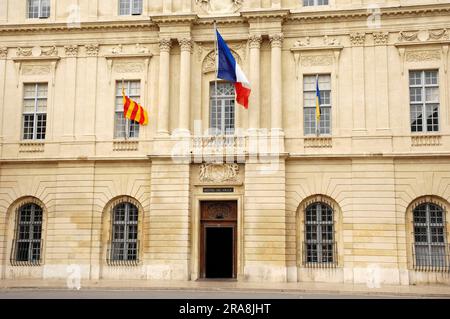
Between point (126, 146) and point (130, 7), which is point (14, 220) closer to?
point (126, 146)

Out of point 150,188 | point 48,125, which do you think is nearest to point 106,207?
point 150,188

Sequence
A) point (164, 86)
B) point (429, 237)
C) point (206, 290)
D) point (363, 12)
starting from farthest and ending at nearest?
point (164, 86) < point (363, 12) < point (429, 237) < point (206, 290)

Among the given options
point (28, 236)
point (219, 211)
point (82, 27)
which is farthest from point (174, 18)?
point (28, 236)

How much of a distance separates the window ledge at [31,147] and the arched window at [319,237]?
1236cm

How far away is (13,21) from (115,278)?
42.9 ft

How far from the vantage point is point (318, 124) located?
83.3 feet

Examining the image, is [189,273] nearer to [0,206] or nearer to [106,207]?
[106,207]

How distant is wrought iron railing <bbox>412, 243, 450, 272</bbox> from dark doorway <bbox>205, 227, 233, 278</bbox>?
773 centimetres

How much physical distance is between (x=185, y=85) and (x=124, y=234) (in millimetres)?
7176

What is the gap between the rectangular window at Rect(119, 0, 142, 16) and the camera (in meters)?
27.6

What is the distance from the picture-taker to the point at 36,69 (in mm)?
27688

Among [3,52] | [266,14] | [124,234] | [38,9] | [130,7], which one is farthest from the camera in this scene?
[38,9]

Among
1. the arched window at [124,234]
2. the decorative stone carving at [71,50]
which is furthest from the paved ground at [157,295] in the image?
the decorative stone carving at [71,50]

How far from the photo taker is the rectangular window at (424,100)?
2500cm
